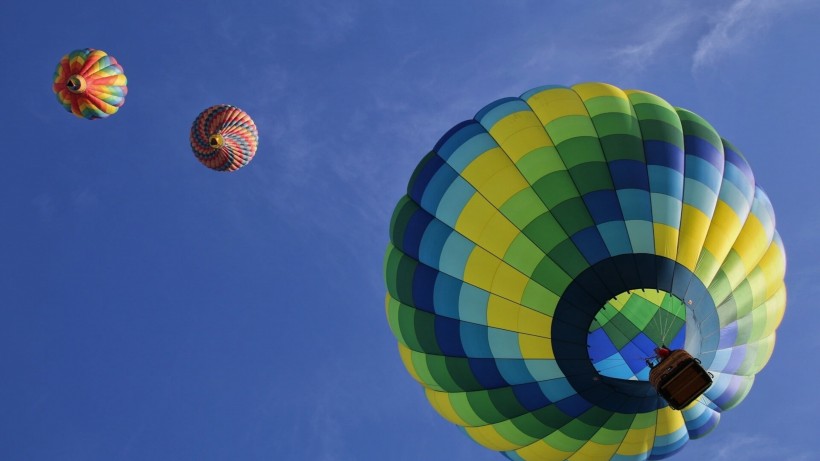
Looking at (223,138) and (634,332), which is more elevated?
(223,138)

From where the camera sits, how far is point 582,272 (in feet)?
37.1

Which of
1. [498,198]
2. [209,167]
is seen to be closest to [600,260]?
[498,198]

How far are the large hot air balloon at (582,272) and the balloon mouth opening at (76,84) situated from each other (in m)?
10.2

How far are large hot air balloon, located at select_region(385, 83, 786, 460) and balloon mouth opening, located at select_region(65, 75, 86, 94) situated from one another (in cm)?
1020

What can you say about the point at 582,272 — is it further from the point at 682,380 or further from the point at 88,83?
the point at 88,83

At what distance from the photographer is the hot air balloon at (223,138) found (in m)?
20.2

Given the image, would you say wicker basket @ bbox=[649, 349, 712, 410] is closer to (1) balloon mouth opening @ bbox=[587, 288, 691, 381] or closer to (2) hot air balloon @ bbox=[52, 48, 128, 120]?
(1) balloon mouth opening @ bbox=[587, 288, 691, 381]

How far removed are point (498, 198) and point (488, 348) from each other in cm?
229

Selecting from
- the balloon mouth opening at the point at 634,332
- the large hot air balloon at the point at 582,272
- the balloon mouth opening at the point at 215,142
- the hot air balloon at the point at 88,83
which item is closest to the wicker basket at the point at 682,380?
the large hot air balloon at the point at 582,272

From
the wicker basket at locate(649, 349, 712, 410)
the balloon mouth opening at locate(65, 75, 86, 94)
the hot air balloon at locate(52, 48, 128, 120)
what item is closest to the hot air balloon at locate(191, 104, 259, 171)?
the hot air balloon at locate(52, 48, 128, 120)

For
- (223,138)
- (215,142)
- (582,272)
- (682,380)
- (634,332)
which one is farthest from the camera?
(223,138)

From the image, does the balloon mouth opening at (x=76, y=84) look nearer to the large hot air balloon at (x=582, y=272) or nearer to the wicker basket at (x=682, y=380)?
the large hot air balloon at (x=582, y=272)

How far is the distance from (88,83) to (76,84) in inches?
11.7

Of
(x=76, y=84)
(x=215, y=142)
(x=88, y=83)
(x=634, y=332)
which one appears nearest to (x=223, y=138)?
(x=215, y=142)
